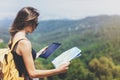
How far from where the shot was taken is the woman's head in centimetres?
469

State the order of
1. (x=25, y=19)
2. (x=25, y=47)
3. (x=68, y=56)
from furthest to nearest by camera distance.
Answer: (x=68, y=56) → (x=25, y=19) → (x=25, y=47)

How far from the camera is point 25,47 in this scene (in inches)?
178

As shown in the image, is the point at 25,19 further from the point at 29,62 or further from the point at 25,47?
the point at 29,62

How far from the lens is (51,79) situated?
58.1 metres

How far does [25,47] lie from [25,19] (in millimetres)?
306

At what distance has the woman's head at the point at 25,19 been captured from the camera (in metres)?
4.69

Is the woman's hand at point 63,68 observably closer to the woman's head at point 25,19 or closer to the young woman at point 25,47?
the young woman at point 25,47

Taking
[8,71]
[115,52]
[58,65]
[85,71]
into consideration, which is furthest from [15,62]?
[115,52]

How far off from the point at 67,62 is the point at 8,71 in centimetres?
52

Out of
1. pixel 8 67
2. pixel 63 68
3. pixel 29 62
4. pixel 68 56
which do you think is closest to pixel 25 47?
pixel 29 62

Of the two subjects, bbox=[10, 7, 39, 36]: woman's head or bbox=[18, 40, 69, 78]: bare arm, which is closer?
bbox=[18, 40, 69, 78]: bare arm

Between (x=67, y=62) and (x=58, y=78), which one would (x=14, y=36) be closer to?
(x=67, y=62)

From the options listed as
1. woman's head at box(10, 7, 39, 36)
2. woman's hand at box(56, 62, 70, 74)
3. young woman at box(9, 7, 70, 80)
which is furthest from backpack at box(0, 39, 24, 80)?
woman's hand at box(56, 62, 70, 74)

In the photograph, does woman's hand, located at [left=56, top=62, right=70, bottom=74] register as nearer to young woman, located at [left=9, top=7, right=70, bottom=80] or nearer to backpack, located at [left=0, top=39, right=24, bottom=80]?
young woman, located at [left=9, top=7, right=70, bottom=80]
